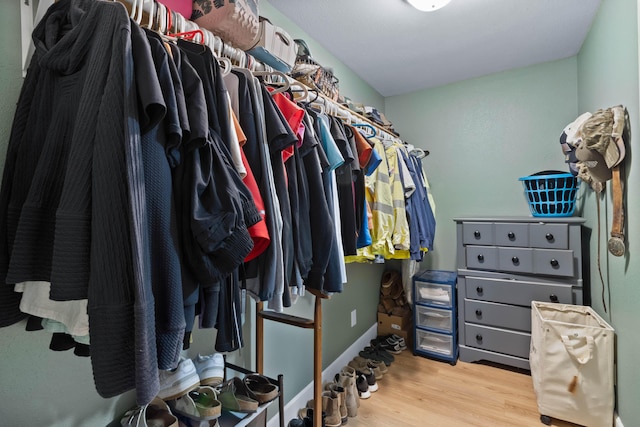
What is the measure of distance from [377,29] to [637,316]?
2.04m

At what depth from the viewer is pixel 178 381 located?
101 cm

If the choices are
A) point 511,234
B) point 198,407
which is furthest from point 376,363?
point 198,407

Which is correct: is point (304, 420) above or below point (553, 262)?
below

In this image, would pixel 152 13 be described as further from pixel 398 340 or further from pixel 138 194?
pixel 398 340

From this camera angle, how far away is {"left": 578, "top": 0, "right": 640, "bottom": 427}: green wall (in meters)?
1.35

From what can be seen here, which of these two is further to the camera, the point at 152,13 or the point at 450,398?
the point at 450,398

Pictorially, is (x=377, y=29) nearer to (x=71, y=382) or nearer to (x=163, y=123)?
(x=163, y=123)

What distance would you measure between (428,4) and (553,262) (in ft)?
5.95

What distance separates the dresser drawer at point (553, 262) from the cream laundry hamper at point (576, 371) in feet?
1.03

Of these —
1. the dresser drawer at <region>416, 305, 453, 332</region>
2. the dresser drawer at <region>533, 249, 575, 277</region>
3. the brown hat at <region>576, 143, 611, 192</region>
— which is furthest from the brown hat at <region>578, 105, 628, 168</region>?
the dresser drawer at <region>416, 305, 453, 332</region>

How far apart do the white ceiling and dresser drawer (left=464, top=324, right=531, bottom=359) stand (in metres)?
2.06

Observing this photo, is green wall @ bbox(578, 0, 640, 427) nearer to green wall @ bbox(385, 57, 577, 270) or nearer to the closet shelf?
green wall @ bbox(385, 57, 577, 270)

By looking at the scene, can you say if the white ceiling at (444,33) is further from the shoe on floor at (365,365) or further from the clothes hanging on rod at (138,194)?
the shoe on floor at (365,365)

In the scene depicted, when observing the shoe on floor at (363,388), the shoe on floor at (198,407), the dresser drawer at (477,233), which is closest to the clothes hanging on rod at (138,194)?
the shoe on floor at (198,407)
